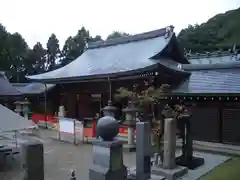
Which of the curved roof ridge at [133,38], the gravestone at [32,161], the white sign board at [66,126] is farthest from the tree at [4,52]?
the gravestone at [32,161]

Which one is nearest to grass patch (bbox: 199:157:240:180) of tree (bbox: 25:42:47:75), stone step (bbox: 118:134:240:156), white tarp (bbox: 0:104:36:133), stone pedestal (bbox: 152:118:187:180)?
stone pedestal (bbox: 152:118:187:180)

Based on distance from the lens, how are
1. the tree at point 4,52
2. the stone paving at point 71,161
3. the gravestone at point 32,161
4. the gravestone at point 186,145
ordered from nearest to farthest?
the gravestone at point 32,161 < the stone paving at point 71,161 < the gravestone at point 186,145 < the tree at point 4,52

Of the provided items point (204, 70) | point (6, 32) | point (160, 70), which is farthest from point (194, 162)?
point (6, 32)

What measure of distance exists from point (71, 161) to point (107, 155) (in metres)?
5.01

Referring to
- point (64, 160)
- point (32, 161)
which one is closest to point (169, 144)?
point (64, 160)

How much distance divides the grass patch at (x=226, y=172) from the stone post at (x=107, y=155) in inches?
140

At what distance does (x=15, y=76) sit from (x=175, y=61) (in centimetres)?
3008

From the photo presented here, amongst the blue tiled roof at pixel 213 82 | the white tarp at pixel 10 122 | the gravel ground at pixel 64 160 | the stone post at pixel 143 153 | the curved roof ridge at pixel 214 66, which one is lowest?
the gravel ground at pixel 64 160

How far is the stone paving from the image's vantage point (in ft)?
24.6

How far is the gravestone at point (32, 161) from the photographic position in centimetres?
357

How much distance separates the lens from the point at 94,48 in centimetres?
2314

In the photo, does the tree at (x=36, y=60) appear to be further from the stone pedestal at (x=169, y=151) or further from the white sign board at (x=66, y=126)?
the stone pedestal at (x=169, y=151)

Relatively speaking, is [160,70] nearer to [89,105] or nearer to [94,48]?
[89,105]

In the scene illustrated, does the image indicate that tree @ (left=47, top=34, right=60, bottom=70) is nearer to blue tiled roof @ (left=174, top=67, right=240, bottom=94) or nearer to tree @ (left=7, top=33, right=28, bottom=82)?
tree @ (left=7, top=33, right=28, bottom=82)
